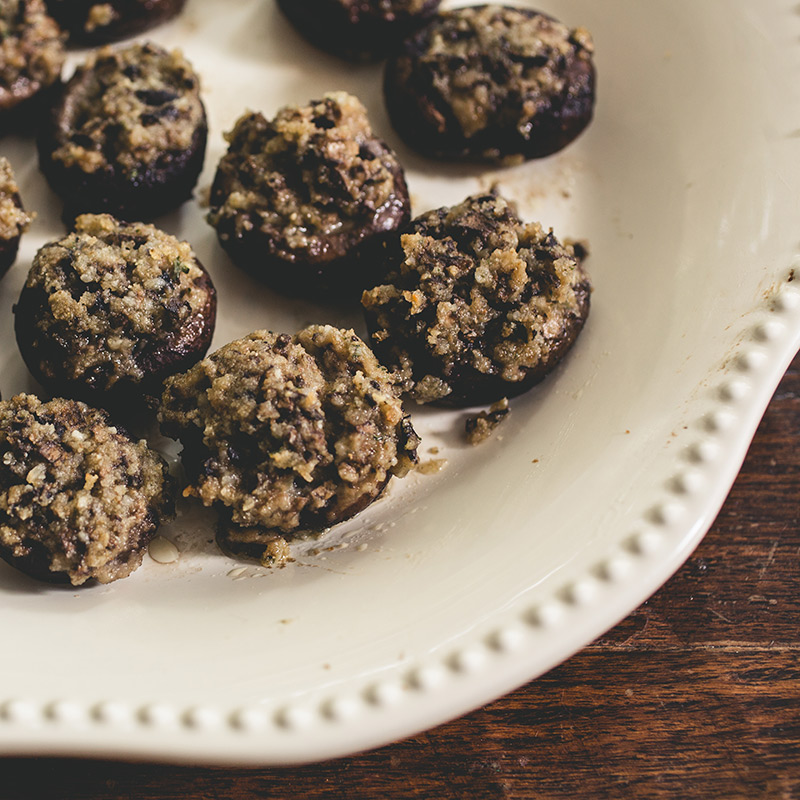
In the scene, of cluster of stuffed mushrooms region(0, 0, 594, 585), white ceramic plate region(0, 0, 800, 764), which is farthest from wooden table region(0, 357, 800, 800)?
cluster of stuffed mushrooms region(0, 0, 594, 585)

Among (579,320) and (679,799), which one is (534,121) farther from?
(679,799)

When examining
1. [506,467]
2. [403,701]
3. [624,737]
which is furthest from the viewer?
[506,467]

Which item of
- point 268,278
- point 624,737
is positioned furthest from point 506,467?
point 268,278

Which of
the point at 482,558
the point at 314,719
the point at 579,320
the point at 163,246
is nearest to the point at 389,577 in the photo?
the point at 482,558

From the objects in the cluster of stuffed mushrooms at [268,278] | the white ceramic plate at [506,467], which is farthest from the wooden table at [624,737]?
the cluster of stuffed mushrooms at [268,278]

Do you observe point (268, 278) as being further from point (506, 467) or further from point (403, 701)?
point (403, 701)

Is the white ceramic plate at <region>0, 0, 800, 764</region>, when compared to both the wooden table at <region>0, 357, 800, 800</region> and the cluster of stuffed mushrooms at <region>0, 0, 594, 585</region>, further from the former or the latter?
the wooden table at <region>0, 357, 800, 800</region>
